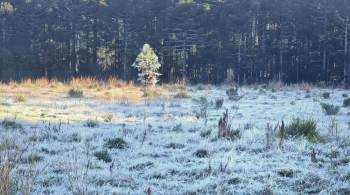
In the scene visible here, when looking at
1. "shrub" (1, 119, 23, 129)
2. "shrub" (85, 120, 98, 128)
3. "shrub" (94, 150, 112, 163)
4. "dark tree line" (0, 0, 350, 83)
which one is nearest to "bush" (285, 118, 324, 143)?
"shrub" (94, 150, 112, 163)

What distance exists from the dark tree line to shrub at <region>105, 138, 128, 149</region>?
26.3 meters

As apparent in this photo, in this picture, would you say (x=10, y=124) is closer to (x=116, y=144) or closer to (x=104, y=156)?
(x=116, y=144)

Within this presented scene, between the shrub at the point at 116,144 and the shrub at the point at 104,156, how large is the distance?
67 centimetres

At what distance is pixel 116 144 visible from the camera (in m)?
7.29

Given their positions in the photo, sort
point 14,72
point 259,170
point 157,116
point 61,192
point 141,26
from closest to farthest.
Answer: point 61,192, point 259,170, point 157,116, point 14,72, point 141,26

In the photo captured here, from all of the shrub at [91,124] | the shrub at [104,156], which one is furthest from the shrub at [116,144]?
the shrub at [91,124]

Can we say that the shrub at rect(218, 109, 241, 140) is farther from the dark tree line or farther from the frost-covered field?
the dark tree line

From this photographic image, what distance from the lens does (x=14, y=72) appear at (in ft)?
114

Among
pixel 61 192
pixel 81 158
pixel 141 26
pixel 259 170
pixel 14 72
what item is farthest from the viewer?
pixel 141 26

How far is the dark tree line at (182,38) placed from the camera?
3441 centimetres

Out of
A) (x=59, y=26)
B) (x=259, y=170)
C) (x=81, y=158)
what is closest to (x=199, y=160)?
(x=259, y=170)

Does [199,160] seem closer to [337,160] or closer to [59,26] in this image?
[337,160]

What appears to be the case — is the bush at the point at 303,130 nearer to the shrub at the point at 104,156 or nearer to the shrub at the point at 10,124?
the shrub at the point at 104,156

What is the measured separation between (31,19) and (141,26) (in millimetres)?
8774
